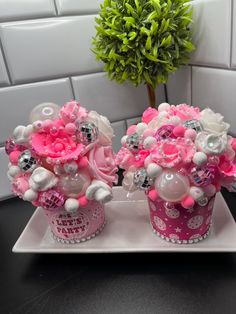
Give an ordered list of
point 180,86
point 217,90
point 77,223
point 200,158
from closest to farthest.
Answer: point 200,158 → point 77,223 → point 217,90 → point 180,86

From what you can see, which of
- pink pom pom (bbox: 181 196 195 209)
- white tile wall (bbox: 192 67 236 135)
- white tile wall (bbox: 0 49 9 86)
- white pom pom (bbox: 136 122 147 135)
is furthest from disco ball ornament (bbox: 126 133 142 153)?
white tile wall (bbox: 0 49 9 86)

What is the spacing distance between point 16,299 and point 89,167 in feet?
0.74

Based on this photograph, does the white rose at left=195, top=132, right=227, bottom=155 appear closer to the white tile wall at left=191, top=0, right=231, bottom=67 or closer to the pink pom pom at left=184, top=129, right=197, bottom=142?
the pink pom pom at left=184, top=129, right=197, bottom=142

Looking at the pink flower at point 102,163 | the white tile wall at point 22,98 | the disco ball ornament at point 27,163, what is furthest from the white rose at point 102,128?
the white tile wall at point 22,98

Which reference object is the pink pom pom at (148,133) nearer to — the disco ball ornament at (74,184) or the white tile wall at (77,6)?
the disco ball ornament at (74,184)

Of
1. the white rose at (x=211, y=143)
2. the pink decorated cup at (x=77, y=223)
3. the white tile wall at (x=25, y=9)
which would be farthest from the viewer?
the white tile wall at (x=25, y=9)

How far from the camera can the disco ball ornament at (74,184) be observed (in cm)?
46

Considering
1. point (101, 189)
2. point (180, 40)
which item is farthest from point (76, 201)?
point (180, 40)

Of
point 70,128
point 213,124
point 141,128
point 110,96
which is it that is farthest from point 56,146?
point 110,96

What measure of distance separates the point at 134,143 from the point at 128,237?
0.17m

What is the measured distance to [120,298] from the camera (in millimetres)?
434

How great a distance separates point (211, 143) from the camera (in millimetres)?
407

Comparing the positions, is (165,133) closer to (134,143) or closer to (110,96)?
(134,143)

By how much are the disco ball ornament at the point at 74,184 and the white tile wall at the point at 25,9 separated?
407 mm
